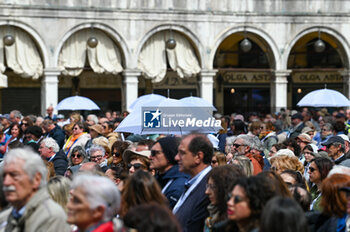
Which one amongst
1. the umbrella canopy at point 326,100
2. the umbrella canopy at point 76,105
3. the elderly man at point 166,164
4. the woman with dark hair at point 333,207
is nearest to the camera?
the woman with dark hair at point 333,207

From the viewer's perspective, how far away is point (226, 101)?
1190 inches

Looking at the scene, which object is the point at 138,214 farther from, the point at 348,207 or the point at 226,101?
the point at 226,101

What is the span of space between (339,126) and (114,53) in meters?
13.4

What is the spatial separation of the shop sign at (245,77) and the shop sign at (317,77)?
146cm

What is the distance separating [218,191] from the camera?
5.92 m

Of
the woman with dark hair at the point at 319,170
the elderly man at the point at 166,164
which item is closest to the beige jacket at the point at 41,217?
the elderly man at the point at 166,164

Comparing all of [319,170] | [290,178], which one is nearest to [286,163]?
[319,170]

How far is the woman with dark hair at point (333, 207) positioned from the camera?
A: 5582mm

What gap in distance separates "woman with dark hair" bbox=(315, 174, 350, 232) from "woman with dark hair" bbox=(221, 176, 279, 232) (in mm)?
767

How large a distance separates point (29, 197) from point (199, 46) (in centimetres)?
2126

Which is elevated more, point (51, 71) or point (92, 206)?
point (51, 71)

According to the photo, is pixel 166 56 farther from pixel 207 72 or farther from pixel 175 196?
pixel 175 196

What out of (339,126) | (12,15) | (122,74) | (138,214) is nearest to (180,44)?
(122,74)

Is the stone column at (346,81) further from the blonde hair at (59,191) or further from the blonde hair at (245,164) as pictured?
the blonde hair at (59,191)
